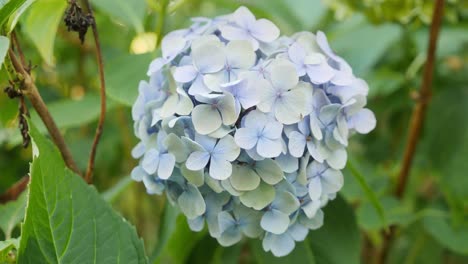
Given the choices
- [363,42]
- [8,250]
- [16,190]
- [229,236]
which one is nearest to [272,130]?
[229,236]

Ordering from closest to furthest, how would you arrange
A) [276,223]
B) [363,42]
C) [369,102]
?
[276,223] < [363,42] < [369,102]

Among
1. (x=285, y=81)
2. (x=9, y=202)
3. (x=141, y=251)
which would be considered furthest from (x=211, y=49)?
(x=9, y=202)

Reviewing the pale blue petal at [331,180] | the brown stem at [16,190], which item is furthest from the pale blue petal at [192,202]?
the brown stem at [16,190]

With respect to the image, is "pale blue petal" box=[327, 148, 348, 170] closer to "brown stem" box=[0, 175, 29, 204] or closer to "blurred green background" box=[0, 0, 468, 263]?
"blurred green background" box=[0, 0, 468, 263]

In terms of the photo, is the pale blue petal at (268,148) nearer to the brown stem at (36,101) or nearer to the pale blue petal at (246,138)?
the pale blue petal at (246,138)

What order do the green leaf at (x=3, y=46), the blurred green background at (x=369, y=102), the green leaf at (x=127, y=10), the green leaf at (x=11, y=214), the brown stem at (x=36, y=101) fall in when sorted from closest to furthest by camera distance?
the green leaf at (x=3, y=46)
the brown stem at (x=36, y=101)
the green leaf at (x=11, y=214)
the blurred green background at (x=369, y=102)
the green leaf at (x=127, y=10)

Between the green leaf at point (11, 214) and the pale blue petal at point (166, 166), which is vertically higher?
the pale blue petal at point (166, 166)

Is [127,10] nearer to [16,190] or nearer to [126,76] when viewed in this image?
[126,76]
